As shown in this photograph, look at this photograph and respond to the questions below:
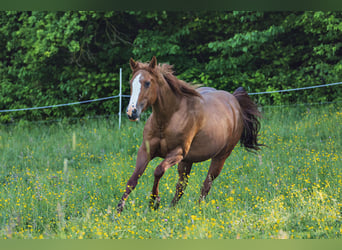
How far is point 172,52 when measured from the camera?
1116cm

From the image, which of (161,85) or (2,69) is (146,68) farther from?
(2,69)

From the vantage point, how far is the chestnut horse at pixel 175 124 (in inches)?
179

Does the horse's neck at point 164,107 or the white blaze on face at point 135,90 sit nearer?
the white blaze on face at point 135,90

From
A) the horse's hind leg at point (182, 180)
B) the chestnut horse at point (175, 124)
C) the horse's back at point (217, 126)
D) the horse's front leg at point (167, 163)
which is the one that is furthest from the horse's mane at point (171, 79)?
the horse's hind leg at point (182, 180)

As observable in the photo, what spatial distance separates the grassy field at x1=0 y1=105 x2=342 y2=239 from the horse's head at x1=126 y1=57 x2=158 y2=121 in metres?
0.90

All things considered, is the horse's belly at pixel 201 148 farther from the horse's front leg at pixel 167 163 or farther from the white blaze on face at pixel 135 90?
the white blaze on face at pixel 135 90

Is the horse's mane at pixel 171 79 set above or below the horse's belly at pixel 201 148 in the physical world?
above

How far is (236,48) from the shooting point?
11.5m

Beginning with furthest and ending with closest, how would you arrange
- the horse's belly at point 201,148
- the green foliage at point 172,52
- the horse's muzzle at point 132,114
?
the green foliage at point 172,52, the horse's belly at point 201,148, the horse's muzzle at point 132,114

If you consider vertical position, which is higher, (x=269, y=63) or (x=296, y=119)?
(x=269, y=63)

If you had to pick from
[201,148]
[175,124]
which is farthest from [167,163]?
[201,148]

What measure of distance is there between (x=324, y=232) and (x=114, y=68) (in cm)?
928

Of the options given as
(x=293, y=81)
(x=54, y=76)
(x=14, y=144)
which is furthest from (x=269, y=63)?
(x=14, y=144)

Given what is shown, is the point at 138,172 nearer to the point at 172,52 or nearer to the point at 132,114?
the point at 132,114
